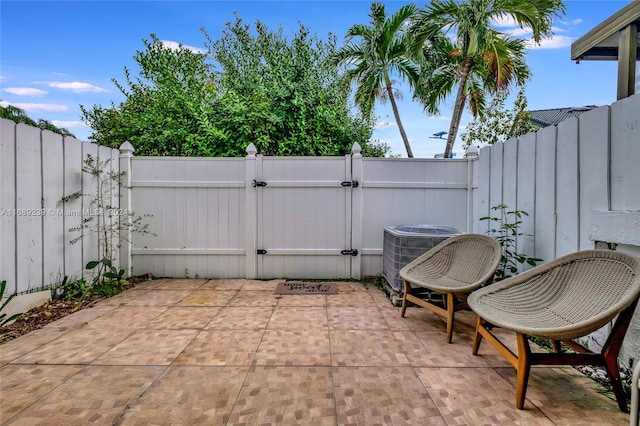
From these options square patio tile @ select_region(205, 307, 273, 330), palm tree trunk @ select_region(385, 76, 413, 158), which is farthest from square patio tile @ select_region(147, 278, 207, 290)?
palm tree trunk @ select_region(385, 76, 413, 158)

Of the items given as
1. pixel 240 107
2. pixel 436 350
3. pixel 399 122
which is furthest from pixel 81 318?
pixel 399 122

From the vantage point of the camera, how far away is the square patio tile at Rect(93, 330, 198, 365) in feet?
6.40

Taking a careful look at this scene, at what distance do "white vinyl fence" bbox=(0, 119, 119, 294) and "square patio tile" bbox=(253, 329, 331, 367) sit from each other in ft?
7.25

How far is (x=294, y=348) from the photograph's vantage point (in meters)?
2.14

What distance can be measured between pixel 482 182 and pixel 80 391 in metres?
3.79

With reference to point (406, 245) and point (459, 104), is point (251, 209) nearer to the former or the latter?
point (406, 245)

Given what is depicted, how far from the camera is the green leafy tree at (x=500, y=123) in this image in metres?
6.16

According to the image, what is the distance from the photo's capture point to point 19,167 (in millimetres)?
2596

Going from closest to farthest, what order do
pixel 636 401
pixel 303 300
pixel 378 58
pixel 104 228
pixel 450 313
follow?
pixel 636 401 → pixel 450 313 → pixel 303 300 → pixel 104 228 → pixel 378 58

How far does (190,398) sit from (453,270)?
85.2 inches

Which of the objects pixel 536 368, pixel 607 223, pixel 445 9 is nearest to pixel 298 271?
pixel 536 368

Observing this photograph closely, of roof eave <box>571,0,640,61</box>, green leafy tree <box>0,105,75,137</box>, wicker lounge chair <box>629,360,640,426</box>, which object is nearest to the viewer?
wicker lounge chair <box>629,360,640,426</box>

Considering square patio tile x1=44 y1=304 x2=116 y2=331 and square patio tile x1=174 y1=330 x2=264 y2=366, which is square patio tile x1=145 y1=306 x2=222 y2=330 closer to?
square patio tile x1=174 y1=330 x2=264 y2=366

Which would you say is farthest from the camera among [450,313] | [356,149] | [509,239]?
[356,149]
